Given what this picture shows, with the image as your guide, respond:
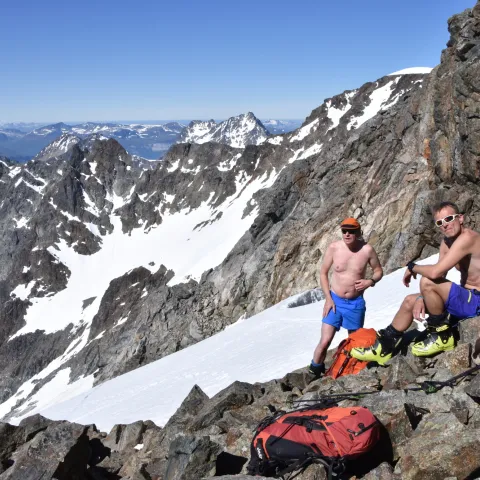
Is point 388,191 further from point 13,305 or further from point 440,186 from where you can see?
point 13,305

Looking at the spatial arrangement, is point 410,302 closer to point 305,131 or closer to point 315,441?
point 315,441

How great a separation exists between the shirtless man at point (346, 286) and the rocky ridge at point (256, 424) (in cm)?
91

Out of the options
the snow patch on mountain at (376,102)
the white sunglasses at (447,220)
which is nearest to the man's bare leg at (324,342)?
Answer: the white sunglasses at (447,220)

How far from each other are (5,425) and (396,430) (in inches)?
330

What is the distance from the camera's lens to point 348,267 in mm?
9047

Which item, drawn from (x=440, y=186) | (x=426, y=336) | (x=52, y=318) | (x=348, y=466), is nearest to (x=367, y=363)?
(x=426, y=336)

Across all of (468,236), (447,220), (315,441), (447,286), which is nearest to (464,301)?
(447,286)

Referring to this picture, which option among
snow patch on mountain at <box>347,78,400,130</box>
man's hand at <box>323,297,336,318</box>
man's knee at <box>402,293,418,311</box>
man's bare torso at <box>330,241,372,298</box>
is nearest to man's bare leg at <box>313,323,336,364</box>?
man's hand at <box>323,297,336,318</box>

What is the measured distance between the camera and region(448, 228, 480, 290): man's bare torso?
7208 millimetres

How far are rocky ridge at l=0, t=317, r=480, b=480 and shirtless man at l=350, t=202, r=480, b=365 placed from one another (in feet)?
0.86

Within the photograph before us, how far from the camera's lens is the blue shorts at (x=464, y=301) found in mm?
7566

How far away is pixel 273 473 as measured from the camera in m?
5.38

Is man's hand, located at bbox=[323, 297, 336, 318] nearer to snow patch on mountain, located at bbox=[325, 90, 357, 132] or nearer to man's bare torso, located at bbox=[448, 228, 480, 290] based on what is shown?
man's bare torso, located at bbox=[448, 228, 480, 290]

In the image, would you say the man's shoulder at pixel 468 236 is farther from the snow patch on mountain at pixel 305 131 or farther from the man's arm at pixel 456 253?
the snow patch on mountain at pixel 305 131
